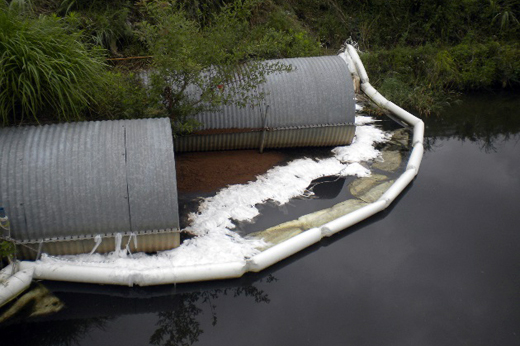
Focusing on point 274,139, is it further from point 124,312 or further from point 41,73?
point 124,312

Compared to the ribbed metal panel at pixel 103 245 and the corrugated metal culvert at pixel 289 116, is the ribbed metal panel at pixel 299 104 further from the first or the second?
the ribbed metal panel at pixel 103 245

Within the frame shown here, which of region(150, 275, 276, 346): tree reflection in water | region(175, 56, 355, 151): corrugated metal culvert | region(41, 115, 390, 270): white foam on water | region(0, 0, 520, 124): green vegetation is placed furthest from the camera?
region(175, 56, 355, 151): corrugated metal culvert

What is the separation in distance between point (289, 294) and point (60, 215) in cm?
347

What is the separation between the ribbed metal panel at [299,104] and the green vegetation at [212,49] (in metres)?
0.33

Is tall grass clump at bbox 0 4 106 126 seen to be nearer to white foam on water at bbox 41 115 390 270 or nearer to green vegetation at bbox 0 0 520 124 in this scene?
green vegetation at bbox 0 0 520 124

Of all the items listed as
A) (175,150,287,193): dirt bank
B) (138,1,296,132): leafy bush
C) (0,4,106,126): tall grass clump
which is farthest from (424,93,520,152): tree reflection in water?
(0,4,106,126): tall grass clump

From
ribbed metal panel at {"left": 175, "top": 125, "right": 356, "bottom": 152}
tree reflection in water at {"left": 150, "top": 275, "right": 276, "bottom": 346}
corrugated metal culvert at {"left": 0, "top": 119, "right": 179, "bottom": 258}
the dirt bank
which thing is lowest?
tree reflection in water at {"left": 150, "top": 275, "right": 276, "bottom": 346}

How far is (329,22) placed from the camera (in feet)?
A: 54.7

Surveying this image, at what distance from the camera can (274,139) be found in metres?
10.3

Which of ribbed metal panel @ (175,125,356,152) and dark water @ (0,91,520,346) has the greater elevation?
ribbed metal panel @ (175,125,356,152)

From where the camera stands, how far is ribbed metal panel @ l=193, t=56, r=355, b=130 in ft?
32.6

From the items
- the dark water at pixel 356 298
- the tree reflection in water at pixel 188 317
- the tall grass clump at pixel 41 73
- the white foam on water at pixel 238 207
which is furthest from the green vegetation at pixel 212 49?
the tree reflection in water at pixel 188 317

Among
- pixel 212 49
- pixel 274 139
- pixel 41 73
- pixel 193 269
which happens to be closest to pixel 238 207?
pixel 193 269

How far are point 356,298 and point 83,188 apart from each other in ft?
13.9
